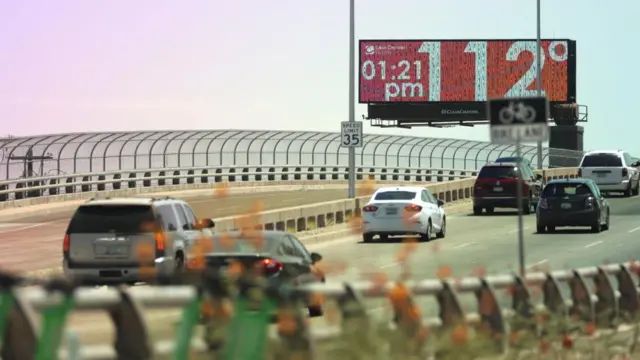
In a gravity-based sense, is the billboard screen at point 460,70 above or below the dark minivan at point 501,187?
above

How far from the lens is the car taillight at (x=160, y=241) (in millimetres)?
20500

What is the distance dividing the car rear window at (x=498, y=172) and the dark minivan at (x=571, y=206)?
776 centimetres

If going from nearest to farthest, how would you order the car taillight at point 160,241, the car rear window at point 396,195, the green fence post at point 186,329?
the green fence post at point 186,329 → the car taillight at point 160,241 → the car rear window at point 396,195

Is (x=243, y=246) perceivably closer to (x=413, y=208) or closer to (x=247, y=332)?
(x=247, y=332)

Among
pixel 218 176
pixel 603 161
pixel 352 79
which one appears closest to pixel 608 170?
pixel 603 161

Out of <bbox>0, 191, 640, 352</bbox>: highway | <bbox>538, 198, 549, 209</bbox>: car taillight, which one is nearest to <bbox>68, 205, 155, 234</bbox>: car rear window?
<bbox>0, 191, 640, 352</bbox>: highway

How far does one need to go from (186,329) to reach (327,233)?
92.2 ft

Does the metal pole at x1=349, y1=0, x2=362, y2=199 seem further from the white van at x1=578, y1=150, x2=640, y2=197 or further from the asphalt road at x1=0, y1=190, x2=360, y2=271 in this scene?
the white van at x1=578, y1=150, x2=640, y2=197

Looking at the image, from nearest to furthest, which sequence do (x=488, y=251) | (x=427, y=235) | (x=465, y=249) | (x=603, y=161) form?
(x=488, y=251) → (x=465, y=249) → (x=427, y=235) → (x=603, y=161)

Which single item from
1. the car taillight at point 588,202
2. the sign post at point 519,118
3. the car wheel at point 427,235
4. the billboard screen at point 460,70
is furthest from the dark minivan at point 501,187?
the billboard screen at point 460,70

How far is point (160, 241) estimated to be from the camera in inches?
811

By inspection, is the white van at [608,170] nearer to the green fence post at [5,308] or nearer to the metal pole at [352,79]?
the metal pole at [352,79]

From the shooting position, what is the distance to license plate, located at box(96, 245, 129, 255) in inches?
810

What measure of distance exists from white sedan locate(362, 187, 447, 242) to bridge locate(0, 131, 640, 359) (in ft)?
A: 2.25
